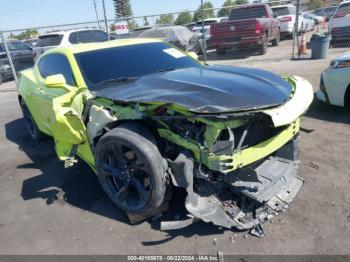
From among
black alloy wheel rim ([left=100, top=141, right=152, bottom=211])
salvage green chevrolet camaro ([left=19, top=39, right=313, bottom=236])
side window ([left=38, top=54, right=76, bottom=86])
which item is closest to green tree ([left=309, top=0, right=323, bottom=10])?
side window ([left=38, top=54, right=76, bottom=86])

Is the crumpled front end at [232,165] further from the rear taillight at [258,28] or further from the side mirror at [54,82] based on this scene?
the rear taillight at [258,28]

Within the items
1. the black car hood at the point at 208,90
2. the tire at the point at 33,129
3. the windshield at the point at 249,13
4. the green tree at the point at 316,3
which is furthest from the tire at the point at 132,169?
the green tree at the point at 316,3

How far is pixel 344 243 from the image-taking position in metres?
2.97

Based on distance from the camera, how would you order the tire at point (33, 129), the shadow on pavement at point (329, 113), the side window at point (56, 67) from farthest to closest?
the tire at point (33, 129) → the shadow on pavement at point (329, 113) → the side window at point (56, 67)

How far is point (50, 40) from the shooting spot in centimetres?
1347

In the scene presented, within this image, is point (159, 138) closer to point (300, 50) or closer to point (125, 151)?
point (125, 151)

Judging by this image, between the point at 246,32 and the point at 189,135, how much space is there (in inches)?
432

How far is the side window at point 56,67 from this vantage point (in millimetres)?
4273

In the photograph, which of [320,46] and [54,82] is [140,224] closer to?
[54,82]

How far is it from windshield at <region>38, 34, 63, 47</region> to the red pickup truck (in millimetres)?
5842

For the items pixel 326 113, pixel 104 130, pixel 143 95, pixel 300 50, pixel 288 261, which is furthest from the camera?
pixel 300 50

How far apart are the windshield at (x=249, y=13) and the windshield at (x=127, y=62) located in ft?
35.7

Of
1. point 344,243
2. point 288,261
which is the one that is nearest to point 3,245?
point 288,261

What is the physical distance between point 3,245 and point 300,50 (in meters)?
11.8
